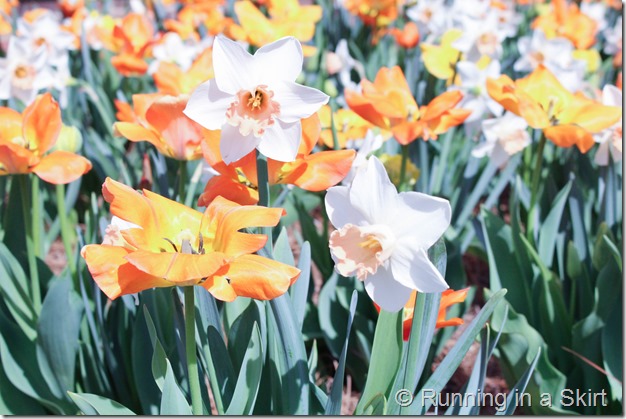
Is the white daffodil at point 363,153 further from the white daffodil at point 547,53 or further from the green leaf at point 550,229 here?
the white daffodil at point 547,53

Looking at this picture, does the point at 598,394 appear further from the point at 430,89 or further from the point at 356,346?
the point at 430,89

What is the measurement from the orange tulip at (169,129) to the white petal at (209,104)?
0.82 ft

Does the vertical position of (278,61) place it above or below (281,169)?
above

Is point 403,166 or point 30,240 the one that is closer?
point 30,240

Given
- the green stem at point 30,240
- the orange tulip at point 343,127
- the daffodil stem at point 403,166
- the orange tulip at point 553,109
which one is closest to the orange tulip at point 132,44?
the orange tulip at point 343,127

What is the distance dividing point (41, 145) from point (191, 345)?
55 cm

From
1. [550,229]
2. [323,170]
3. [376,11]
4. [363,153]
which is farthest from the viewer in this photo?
[376,11]

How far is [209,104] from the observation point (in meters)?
0.87

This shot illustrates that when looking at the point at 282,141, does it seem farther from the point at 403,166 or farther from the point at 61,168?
the point at 403,166

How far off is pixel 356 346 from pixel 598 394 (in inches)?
19.4

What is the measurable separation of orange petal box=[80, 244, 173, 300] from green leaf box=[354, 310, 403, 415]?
36 cm

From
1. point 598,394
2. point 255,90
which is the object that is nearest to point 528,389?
point 598,394

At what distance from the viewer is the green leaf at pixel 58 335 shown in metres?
1.23

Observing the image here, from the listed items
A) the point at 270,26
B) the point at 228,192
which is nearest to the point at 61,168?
the point at 228,192
